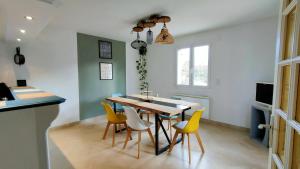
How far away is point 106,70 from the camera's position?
427cm

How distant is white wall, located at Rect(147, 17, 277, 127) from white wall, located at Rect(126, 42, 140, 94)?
1.67 m

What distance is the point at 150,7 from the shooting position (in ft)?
7.59

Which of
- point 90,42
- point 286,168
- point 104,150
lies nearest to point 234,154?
point 286,168

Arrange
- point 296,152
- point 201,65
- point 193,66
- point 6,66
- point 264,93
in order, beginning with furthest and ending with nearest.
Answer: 1. point 193,66
2. point 201,65
3. point 6,66
4. point 264,93
5. point 296,152

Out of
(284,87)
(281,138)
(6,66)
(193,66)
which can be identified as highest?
(193,66)

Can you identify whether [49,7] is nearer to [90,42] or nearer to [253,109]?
[90,42]

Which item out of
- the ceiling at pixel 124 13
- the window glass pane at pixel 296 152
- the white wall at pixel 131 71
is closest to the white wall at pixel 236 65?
the ceiling at pixel 124 13

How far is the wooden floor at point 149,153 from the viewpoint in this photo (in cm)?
210

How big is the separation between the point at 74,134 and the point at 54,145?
497 mm

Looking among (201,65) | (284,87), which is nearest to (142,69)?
(201,65)

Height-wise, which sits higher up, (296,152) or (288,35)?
(288,35)

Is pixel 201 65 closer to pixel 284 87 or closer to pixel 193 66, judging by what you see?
pixel 193 66

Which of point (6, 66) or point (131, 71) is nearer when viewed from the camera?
point (6, 66)

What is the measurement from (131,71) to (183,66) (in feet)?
5.61
